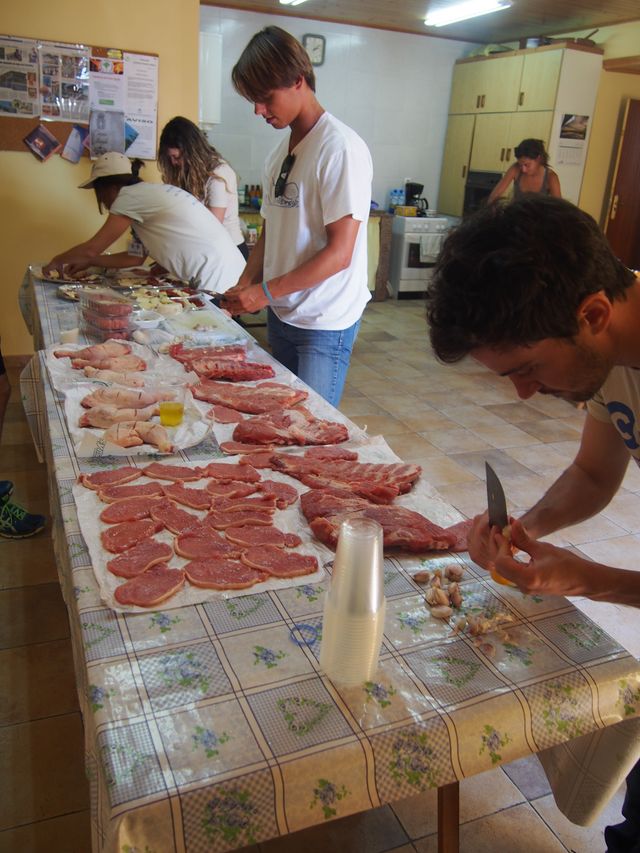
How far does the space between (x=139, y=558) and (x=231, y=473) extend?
1.22 ft

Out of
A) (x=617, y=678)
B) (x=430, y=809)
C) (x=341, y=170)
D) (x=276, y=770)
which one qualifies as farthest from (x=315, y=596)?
(x=341, y=170)

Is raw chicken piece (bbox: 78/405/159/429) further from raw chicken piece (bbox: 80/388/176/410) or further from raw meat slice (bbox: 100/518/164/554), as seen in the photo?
raw meat slice (bbox: 100/518/164/554)

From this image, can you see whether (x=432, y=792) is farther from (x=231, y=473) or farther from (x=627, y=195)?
(x=627, y=195)

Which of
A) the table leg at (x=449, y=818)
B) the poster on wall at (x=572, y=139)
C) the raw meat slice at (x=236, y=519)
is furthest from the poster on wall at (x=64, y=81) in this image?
the poster on wall at (x=572, y=139)

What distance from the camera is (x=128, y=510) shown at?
1.30 meters

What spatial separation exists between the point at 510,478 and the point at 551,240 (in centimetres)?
260

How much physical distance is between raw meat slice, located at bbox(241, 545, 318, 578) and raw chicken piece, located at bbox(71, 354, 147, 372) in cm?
109

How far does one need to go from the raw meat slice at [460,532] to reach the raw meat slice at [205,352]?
44.5 inches

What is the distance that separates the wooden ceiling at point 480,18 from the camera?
554 centimetres

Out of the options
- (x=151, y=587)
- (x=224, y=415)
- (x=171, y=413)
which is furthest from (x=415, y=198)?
(x=151, y=587)

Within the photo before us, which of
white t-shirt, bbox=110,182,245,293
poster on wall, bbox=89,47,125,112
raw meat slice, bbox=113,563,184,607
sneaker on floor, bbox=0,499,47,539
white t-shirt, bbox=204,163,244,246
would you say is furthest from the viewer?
poster on wall, bbox=89,47,125,112

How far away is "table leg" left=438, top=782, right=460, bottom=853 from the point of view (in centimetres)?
110

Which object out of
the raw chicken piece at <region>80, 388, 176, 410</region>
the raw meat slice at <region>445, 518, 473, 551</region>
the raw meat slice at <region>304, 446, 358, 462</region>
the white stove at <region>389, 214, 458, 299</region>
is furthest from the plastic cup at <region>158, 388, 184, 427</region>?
the white stove at <region>389, 214, 458, 299</region>

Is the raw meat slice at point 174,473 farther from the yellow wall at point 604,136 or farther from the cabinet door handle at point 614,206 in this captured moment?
the cabinet door handle at point 614,206
